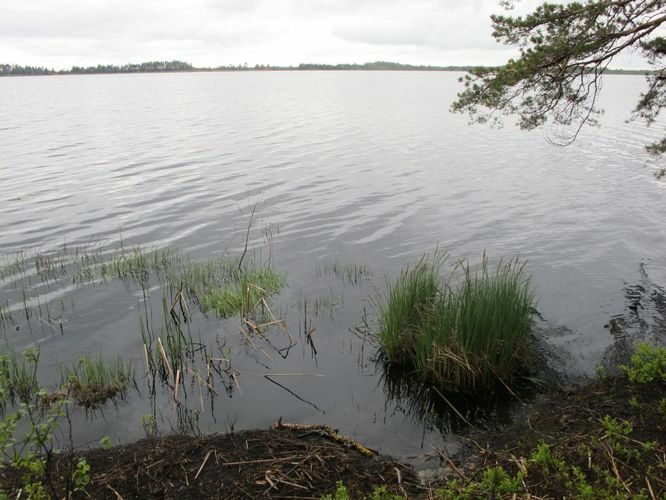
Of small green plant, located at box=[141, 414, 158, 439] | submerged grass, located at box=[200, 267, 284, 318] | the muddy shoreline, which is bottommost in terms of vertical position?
small green plant, located at box=[141, 414, 158, 439]

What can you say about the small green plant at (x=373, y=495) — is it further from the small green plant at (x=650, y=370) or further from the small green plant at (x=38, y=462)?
the small green plant at (x=650, y=370)

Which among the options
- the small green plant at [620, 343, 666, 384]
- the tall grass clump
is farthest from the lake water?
the small green plant at [620, 343, 666, 384]

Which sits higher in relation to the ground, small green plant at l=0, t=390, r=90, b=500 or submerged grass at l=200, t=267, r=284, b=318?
small green plant at l=0, t=390, r=90, b=500

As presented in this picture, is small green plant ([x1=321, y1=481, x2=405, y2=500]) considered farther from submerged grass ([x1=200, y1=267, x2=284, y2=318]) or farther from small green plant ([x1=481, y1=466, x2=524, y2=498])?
submerged grass ([x1=200, y1=267, x2=284, y2=318])

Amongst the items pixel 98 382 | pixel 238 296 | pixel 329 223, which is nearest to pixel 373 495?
pixel 98 382

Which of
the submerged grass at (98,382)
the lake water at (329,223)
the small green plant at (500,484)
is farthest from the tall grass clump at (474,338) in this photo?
the submerged grass at (98,382)

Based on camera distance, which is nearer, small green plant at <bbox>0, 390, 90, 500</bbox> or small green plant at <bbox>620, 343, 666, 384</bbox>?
small green plant at <bbox>0, 390, 90, 500</bbox>

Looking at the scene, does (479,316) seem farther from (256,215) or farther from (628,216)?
(628,216)

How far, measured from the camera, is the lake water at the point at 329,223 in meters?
8.16

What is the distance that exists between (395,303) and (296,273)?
15.9 feet

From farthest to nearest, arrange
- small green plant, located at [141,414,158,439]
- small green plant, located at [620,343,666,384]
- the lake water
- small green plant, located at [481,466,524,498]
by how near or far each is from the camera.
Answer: the lake water, small green plant, located at [141,414,158,439], small green plant, located at [620,343,666,384], small green plant, located at [481,466,524,498]

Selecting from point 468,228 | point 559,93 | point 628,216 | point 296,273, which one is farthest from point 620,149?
point 296,273

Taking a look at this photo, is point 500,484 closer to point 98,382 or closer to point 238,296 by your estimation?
point 98,382

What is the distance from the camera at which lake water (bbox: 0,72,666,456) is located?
816 cm
